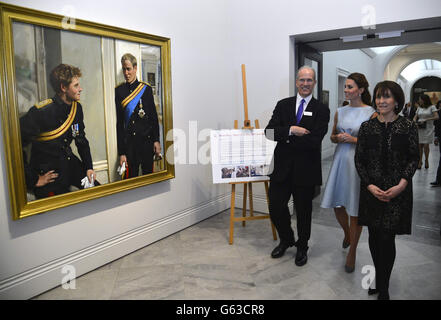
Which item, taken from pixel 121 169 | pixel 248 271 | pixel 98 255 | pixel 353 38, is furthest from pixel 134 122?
pixel 353 38

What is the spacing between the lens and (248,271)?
3037 mm

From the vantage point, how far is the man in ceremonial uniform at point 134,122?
3180mm

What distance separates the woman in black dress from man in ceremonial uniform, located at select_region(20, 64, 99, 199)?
2.31 metres

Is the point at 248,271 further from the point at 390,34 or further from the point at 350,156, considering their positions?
the point at 390,34

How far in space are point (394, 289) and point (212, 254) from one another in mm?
1673

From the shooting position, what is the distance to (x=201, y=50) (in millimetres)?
4250

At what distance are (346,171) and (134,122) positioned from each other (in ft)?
6.86

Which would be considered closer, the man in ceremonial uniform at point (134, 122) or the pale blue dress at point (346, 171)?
the pale blue dress at point (346, 171)

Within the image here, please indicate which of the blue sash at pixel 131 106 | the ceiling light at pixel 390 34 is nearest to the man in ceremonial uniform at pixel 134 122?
the blue sash at pixel 131 106

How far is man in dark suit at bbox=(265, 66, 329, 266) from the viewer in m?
3.01

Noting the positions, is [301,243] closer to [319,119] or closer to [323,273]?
[323,273]

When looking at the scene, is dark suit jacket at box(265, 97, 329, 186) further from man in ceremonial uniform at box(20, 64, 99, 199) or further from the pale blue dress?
man in ceremonial uniform at box(20, 64, 99, 199)

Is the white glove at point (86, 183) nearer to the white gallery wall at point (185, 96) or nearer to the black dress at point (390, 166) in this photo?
the white gallery wall at point (185, 96)

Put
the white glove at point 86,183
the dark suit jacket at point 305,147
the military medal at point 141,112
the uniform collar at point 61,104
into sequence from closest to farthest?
the uniform collar at point 61,104, the white glove at point 86,183, the dark suit jacket at point 305,147, the military medal at point 141,112
